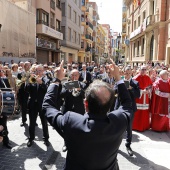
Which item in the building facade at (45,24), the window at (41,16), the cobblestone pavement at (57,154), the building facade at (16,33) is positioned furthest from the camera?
the window at (41,16)

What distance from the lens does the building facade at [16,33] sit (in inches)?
589

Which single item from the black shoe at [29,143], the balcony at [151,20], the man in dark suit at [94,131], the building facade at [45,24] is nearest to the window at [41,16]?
the building facade at [45,24]

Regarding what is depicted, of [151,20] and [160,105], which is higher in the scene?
[151,20]

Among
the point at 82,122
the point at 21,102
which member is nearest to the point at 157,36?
the point at 21,102

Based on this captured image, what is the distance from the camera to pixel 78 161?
67.3 inches

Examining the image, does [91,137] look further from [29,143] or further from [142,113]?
[142,113]

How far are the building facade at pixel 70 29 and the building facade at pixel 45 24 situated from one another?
311 centimetres

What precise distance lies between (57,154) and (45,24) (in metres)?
20.5

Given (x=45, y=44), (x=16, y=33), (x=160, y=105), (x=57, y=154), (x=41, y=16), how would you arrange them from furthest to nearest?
1. (x=45, y=44)
2. (x=41, y=16)
3. (x=16, y=33)
4. (x=160, y=105)
5. (x=57, y=154)

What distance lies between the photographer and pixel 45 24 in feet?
75.4

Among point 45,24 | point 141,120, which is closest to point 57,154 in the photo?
point 141,120

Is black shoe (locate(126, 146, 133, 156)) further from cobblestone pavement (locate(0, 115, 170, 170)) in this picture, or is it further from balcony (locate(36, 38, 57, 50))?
balcony (locate(36, 38, 57, 50))

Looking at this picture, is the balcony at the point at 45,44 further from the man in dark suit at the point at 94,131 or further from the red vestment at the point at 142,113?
the man in dark suit at the point at 94,131

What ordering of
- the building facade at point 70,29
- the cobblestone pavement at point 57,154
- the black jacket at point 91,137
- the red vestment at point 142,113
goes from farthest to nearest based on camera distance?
the building facade at point 70,29 < the red vestment at point 142,113 < the cobblestone pavement at point 57,154 < the black jacket at point 91,137
